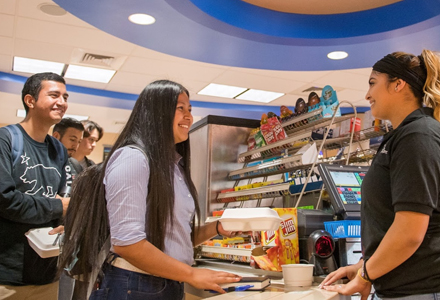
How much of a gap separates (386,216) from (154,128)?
2.81 ft

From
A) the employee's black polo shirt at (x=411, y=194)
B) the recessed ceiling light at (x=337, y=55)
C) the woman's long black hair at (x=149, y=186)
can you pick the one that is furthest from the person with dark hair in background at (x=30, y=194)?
the recessed ceiling light at (x=337, y=55)

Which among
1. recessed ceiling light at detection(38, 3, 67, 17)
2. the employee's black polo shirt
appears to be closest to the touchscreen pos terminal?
the employee's black polo shirt

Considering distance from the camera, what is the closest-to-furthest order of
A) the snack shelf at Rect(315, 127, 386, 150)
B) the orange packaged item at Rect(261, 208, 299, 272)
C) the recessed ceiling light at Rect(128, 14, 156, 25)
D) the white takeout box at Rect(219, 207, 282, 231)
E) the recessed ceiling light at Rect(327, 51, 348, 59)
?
the white takeout box at Rect(219, 207, 282, 231)
the orange packaged item at Rect(261, 208, 299, 272)
the snack shelf at Rect(315, 127, 386, 150)
the recessed ceiling light at Rect(128, 14, 156, 25)
the recessed ceiling light at Rect(327, 51, 348, 59)

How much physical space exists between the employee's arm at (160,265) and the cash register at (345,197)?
70cm

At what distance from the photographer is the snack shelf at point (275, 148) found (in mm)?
2426

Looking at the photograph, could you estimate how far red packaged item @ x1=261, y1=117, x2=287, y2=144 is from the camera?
2.74m

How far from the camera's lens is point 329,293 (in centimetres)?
148

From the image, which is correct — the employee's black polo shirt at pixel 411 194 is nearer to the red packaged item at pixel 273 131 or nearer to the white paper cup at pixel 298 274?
the white paper cup at pixel 298 274

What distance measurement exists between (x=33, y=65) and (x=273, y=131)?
17.5 feet

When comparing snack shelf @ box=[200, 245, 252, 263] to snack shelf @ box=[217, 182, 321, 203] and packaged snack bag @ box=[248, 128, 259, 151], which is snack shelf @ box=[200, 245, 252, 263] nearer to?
snack shelf @ box=[217, 182, 321, 203]

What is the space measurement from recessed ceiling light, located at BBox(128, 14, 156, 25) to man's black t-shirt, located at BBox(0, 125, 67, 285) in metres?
2.49

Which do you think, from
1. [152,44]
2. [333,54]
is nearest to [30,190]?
[152,44]

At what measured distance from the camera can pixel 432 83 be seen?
1.48 m

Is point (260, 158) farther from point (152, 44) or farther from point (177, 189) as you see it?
point (152, 44)
